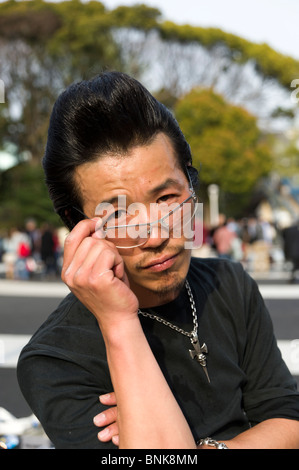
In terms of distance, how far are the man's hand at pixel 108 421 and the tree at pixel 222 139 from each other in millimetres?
33002

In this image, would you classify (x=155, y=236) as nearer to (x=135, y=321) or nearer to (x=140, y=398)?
(x=135, y=321)

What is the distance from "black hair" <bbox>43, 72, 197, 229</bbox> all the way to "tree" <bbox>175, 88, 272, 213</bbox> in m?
32.7

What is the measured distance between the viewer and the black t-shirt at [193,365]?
4.23ft

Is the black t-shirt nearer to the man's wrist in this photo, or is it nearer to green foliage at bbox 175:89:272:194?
the man's wrist

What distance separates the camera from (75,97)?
4.59 feet

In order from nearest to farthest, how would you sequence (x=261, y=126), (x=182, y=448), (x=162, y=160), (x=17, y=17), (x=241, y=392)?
(x=182, y=448), (x=162, y=160), (x=241, y=392), (x=17, y=17), (x=261, y=126)

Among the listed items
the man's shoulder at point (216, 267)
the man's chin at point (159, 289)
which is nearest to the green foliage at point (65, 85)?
the man's shoulder at point (216, 267)

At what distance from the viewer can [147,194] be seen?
1374 millimetres

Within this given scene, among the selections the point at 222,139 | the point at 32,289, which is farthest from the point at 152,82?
the point at 32,289

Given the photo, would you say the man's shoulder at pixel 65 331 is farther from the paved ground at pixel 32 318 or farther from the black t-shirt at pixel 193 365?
the paved ground at pixel 32 318

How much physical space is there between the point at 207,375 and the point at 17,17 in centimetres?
3532
